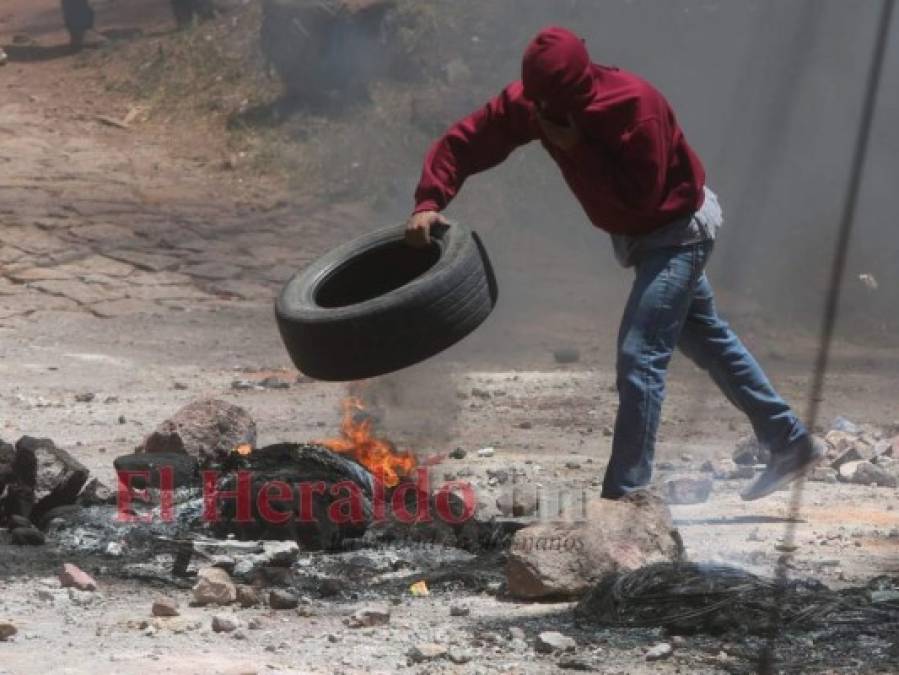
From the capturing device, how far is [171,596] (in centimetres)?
520

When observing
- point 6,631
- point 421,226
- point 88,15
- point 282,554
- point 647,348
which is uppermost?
point 88,15

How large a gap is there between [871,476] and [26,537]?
3.53m

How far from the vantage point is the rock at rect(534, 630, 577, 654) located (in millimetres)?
4531

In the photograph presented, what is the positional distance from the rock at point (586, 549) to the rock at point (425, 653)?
64 cm

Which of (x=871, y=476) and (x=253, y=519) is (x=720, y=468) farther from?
(x=253, y=519)

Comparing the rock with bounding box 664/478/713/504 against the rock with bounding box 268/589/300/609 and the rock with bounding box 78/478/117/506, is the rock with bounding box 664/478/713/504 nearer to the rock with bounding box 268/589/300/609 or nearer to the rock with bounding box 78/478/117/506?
the rock with bounding box 268/589/300/609

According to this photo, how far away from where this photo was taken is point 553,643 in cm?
454

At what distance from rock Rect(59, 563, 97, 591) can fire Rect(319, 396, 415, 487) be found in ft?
5.00

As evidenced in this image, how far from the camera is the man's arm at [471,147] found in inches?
222

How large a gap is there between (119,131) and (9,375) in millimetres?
6921

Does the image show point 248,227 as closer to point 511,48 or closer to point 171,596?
point 511,48

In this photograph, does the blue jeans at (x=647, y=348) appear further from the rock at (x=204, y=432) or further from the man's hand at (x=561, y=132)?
→ the rock at (x=204, y=432)

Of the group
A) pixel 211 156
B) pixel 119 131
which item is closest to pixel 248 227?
pixel 211 156

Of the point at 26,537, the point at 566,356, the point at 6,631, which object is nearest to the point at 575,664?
the point at 6,631
